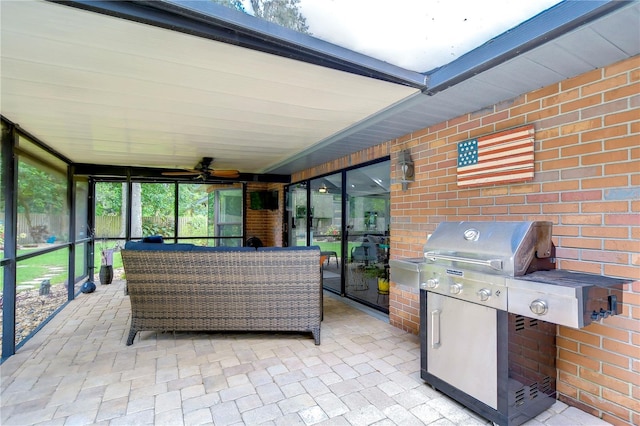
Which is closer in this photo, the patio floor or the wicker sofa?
the patio floor

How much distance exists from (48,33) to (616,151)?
3.50 metres

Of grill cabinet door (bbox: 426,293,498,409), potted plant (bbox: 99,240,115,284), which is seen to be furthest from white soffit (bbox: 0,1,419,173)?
potted plant (bbox: 99,240,115,284)

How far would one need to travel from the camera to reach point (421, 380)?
8.27ft

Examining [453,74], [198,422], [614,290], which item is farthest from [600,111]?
[198,422]

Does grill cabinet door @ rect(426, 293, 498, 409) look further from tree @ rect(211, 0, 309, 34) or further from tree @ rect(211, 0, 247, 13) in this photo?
tree @ rect(211, 0, 247, 13)

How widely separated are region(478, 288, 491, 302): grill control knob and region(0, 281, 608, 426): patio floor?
2.75ft

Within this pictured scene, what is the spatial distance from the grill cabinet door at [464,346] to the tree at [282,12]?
2.06m

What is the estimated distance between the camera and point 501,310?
1.87 metres

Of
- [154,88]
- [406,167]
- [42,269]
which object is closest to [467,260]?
[406,167]

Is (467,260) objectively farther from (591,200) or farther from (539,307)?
(591,200)

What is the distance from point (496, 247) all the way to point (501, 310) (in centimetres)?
39

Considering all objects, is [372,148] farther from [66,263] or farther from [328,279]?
[66,263]

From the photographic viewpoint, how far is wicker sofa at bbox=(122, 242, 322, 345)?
3.19m

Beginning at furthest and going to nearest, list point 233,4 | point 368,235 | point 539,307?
point 368,235 < point 539,307 < point 233,4
